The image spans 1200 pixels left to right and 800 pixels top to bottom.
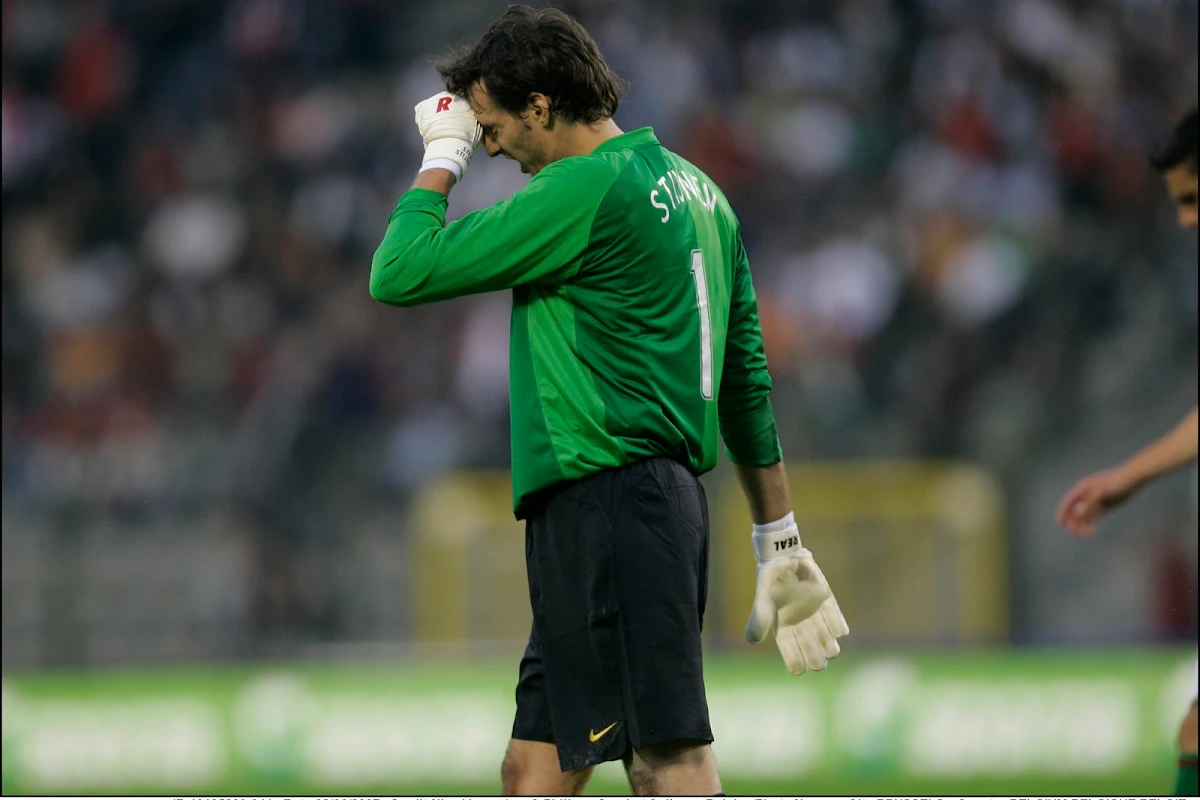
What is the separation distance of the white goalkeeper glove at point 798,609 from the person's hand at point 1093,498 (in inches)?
52.0

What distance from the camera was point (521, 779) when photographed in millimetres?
3949

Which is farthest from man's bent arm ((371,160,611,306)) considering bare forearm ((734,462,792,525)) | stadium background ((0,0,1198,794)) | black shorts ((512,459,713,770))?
stadium background ((0,0,1198,794))

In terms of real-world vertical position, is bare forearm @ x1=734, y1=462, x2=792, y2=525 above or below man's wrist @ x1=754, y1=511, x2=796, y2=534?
above

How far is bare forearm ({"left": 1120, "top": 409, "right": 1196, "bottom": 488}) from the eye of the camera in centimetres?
513

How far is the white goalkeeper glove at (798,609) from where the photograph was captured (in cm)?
420

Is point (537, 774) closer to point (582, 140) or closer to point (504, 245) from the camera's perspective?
point (504, 245)

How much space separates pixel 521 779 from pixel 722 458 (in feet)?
21.6

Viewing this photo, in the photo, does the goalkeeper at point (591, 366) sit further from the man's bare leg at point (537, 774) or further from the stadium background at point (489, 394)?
the stadium background at point (489, 394)

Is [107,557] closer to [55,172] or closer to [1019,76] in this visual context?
[55,172]

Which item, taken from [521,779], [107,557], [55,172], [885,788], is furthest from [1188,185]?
[55,172]

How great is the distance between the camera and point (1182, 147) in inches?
209

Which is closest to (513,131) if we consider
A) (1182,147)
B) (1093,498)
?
(1093,498)

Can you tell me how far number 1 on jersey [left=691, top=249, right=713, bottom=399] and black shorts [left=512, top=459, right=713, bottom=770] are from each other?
22 cm

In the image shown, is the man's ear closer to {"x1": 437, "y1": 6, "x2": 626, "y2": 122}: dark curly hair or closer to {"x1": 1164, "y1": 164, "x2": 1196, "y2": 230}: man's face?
{"x1": 437, "y1": 6, "x2": 626, "y2": 122}: dark curly hair
